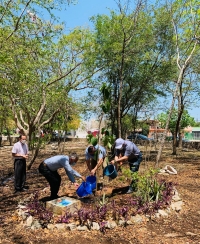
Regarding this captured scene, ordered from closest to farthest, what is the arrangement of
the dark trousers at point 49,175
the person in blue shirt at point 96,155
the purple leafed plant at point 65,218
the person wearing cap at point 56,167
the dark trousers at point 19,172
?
the purple leafed plant at point 65,218 → the person wearing cap at point 56,167 → the person in blue shirt at point 96,155 → the dark trousers at point 49,175 → the dark trousers at point 19,172

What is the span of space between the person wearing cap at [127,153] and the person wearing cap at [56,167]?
99 cm

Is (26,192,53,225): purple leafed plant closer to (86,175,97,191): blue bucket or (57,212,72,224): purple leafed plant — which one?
(57,212,72,224): purple leafed plant

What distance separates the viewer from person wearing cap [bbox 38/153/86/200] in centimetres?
494

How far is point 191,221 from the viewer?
473cm

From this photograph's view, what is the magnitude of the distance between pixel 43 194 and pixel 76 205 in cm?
165

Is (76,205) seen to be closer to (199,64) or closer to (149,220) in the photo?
(149,220)

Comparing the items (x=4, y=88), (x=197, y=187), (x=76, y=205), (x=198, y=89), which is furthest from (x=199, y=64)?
(x=76, y=205)

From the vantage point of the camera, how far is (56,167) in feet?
17.0

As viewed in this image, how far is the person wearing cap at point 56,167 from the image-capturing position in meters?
4.94

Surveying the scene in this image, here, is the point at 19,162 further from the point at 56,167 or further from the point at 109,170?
the point at 109,170

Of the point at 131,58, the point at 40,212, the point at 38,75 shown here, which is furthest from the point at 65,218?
the point at 131,58

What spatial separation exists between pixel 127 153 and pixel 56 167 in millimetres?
1523

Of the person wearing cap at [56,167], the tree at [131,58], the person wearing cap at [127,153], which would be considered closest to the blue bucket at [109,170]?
the person wearing cap at [127,153]

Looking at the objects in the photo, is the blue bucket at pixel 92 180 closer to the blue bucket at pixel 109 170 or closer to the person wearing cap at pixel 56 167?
→ the blue bucket at pixel 109 170
